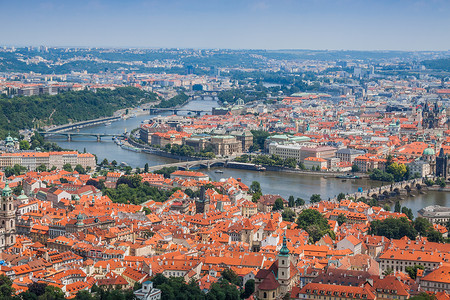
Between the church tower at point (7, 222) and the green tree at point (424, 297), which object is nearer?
the green tree at point (424, 297)

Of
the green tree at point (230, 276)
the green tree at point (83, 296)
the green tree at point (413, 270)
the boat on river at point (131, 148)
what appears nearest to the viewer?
the green tree at point (83, 296)

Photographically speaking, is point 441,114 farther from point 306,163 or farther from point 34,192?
point 34,192

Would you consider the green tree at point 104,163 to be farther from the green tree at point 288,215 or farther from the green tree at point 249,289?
the green tree at point 249,289

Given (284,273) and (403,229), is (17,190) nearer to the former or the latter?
(403,229)

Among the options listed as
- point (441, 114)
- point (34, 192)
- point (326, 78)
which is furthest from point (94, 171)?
point (326, 78)

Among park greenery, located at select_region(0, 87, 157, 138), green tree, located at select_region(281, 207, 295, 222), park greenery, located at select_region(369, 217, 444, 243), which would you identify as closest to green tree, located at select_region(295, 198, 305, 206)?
green tree, located at select_region(281, 207, 295, 222)

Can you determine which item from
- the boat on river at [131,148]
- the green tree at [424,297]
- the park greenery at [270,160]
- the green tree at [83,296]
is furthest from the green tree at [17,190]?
the boat on river at [131,148]

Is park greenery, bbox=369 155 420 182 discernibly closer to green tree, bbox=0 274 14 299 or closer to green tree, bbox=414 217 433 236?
green tree, bbox=414 217 433 236

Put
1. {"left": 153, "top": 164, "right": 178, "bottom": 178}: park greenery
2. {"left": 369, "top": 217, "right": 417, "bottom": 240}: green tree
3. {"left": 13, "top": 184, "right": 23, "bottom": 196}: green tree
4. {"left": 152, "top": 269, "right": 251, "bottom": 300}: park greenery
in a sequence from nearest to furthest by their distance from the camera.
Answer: {"left": 152, "top": 269, "right": 251, "bottom": 300}: park greenery
{"left": 369, "top": 217, "right": 417, "bottom": 240}: green tree
{"left": 13, "top": 184, "right": 23, "bottom": 196}: green tree
{"left": 153, "top": 164, "right": 178, "bottom": 178}: park greenery
